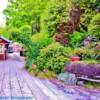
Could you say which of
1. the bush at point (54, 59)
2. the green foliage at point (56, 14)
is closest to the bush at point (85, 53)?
the bush at point (54, 59)

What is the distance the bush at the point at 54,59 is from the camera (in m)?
18.2

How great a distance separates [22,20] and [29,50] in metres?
22.6

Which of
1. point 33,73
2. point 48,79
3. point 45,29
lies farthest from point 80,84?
point 45,29

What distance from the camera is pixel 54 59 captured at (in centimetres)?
1856

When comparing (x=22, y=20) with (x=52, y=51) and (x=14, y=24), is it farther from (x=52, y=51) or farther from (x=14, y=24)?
(x=52, y=51)

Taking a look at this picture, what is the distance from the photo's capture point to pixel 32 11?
144ft

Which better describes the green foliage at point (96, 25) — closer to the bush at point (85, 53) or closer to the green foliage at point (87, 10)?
the bush at point (85, 53)

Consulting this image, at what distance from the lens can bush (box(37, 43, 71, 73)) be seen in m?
18.2

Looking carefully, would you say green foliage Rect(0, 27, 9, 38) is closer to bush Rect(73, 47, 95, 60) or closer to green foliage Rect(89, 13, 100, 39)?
bush Rect(73, 47, 95, 60)

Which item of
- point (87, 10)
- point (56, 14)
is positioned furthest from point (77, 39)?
point (56, 14)

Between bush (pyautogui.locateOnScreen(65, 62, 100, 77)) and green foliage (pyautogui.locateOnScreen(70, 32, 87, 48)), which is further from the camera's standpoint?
green foliage (pyautogui.locateOnScreen(70, 32, 87, 48))

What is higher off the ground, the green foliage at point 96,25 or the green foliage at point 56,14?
the green foliage at point 56,14

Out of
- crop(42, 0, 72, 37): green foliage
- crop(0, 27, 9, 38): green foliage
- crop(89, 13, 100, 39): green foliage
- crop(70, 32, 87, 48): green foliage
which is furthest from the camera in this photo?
crop(0, 27, 9, 38): green foliage

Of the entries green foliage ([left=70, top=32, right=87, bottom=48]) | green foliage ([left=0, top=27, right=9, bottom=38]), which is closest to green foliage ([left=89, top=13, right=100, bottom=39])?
green foliage ([left=70, top=32, right=87, bottom=48])
